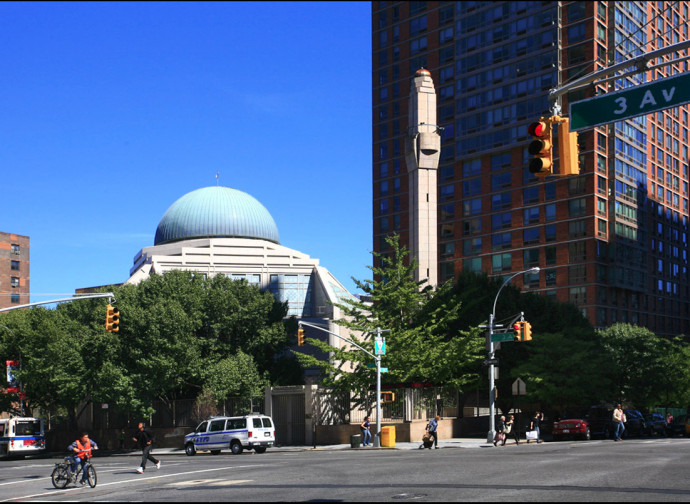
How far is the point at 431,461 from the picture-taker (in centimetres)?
2880

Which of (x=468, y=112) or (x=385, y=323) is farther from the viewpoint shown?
(x=468, y=112)

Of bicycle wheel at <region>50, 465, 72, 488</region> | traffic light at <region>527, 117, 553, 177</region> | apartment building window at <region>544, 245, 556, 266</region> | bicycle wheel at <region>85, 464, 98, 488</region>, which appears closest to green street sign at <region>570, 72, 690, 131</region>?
traffic light at <region>527, 117, 553, 177</region>

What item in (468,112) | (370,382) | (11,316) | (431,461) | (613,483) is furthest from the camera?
(468,112)

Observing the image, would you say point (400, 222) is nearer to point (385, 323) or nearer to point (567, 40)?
point (567, 40)

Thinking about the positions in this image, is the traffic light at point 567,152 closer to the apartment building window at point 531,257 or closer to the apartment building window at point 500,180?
the apartment building window at point 531,257

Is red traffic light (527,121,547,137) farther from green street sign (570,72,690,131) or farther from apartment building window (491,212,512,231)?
apartment building window (491,212,512,231)

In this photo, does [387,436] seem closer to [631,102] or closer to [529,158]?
[631,102]

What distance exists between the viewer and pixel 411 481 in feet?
68.8

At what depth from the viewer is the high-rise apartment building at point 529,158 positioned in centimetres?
9775

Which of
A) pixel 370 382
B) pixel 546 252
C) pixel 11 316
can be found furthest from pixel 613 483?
pixel 546 252

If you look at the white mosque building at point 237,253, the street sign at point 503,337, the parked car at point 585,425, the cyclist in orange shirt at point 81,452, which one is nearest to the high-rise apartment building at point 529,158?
the white mosque building at point 237,253

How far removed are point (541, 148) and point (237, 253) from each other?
284 feet

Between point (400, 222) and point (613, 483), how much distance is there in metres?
99.1

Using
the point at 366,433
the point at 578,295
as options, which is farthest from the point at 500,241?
the point at 366,433
